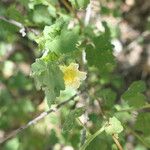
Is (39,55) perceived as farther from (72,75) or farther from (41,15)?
(72,75)

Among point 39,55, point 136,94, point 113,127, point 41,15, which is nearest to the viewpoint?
point 113,127

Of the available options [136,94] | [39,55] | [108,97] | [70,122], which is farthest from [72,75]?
[39,55]

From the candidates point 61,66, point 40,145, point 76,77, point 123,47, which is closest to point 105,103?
point 76,77

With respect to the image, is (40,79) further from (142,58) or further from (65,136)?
(142,58)

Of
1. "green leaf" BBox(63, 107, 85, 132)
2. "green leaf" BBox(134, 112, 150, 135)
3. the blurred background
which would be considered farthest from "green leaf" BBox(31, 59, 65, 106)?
"green leaf" BBox(134, 112, 150, 135)

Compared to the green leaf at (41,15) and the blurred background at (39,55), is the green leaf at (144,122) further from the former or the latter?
the green leaf at (41,15)

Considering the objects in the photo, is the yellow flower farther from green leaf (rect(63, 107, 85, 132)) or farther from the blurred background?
the blurred background

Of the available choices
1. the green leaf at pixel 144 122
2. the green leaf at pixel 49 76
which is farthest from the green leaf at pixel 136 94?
the green leaf at pixel 49 76
